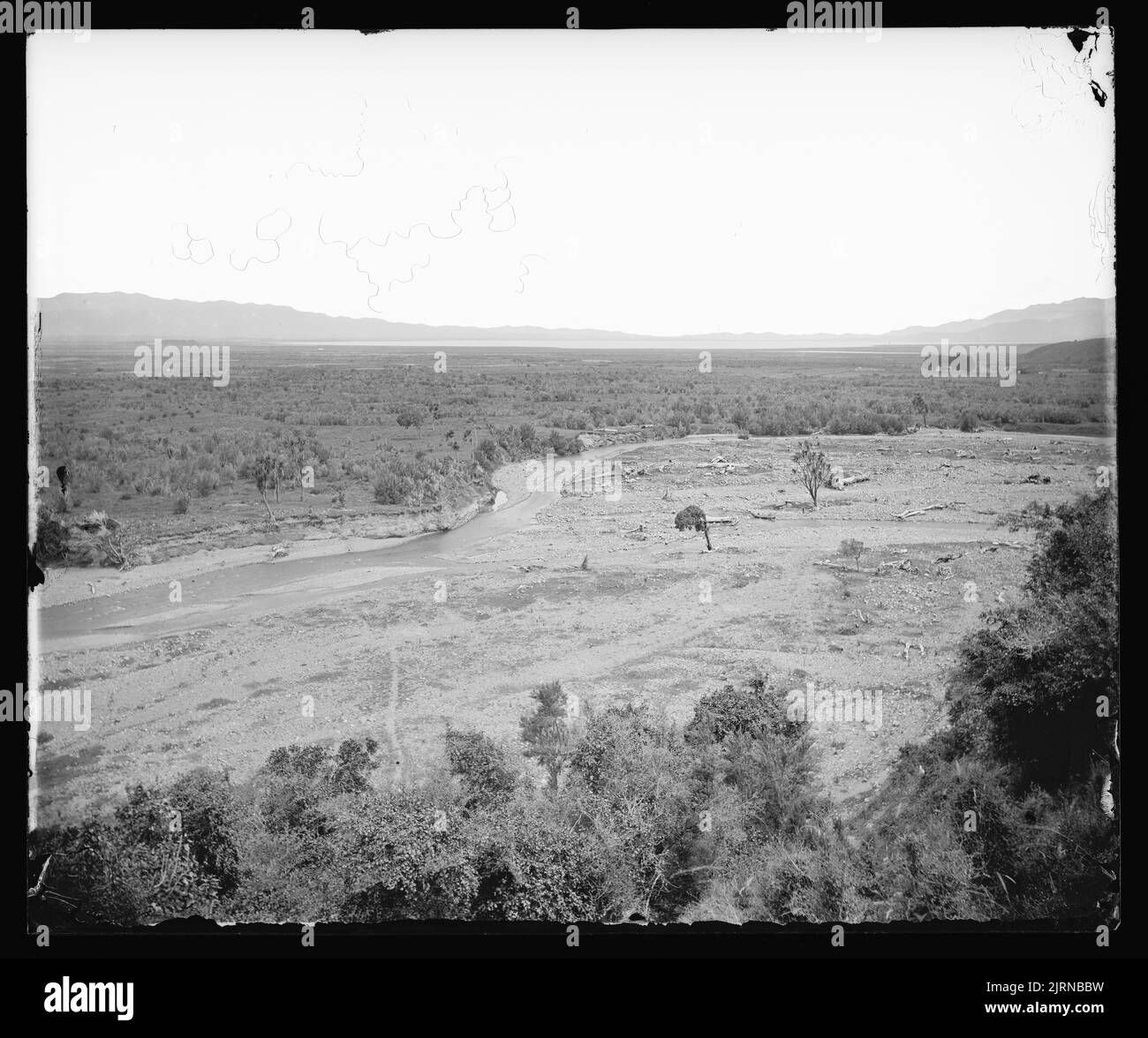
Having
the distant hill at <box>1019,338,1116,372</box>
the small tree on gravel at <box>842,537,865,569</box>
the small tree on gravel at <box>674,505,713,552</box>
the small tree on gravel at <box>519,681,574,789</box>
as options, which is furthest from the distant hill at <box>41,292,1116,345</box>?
the small tree on gravel at <box>519,681,574,789</box>

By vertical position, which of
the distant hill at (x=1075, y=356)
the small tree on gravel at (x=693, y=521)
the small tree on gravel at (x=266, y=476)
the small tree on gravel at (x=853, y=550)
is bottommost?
the small tree on gravel at (x=853, y=550)

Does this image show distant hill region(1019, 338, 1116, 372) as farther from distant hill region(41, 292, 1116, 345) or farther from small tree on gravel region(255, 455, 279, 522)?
small tree on gravel region(255, 455, 279, 522)

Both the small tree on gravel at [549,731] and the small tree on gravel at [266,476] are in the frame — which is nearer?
the small tree on gravel at [549,731]

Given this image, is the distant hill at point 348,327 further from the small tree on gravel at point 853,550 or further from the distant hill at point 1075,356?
the small tree on gravel at point 853,550

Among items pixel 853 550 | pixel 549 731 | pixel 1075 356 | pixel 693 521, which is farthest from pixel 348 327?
pixel 1075 356

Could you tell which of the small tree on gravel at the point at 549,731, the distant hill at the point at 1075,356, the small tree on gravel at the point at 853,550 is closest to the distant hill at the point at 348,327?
the distant hill at the point at 1075,356

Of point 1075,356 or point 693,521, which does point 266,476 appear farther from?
point 1075,356

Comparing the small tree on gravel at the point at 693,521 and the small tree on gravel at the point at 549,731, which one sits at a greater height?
the small tree on gravel at the point at 693,521

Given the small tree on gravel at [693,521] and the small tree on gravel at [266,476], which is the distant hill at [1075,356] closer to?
the small tree on gravel at [693,521]
